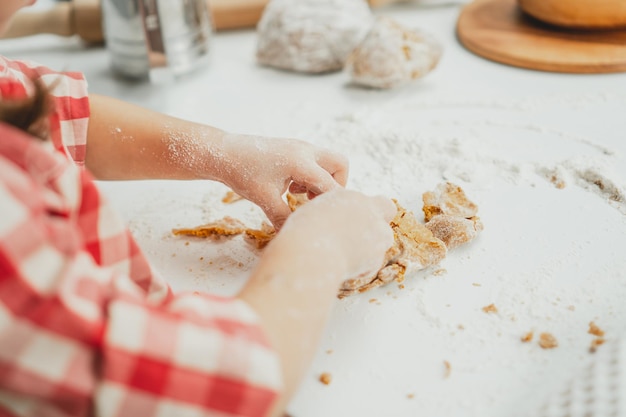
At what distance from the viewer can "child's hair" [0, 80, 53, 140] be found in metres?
0.42

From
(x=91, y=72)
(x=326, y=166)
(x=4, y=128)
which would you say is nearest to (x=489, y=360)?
(x=326, y=166)

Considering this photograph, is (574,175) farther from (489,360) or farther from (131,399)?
(131,399)

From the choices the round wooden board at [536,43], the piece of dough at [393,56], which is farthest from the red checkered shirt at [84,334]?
the round wooden board at [536,43]

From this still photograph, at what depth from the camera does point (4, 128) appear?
0.40m

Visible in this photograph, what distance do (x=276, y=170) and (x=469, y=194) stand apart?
0.88 ft

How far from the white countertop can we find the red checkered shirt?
147mm

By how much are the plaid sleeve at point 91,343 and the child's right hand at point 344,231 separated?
0.37ft

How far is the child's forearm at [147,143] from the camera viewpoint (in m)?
0.73

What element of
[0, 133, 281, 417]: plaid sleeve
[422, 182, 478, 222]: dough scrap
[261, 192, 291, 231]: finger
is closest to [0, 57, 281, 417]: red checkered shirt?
[0, 133, 281, 417]: plaid sleeve

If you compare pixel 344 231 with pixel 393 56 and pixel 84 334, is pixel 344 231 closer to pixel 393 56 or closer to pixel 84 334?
pixel 84 334

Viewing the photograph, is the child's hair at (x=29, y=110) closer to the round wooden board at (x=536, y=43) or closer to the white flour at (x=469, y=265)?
the white flour at (x=469, y=265)

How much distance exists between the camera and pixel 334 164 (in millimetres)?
716

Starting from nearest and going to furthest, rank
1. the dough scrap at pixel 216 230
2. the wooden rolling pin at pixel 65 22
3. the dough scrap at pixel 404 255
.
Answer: the dough scrap at pixel 404 255 → the dough scrap at pixel 216 230 → the wooden rolling pin at pixel 65 22

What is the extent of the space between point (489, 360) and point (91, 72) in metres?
1.00
